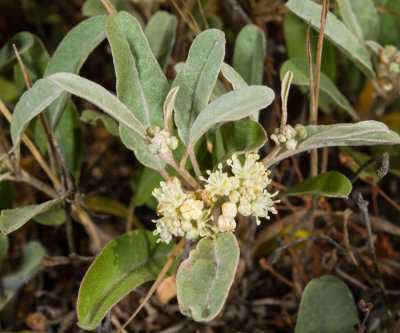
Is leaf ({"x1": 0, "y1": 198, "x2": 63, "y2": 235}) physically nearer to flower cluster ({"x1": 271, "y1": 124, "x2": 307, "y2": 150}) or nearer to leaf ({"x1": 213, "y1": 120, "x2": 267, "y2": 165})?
leaf ({"x1": 213, "y1": 120, "x2": 267, "y2": 165})

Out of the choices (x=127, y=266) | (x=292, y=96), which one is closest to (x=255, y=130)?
(x=127, y=266)

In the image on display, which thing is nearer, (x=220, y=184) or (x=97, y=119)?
(x=220, y=184)

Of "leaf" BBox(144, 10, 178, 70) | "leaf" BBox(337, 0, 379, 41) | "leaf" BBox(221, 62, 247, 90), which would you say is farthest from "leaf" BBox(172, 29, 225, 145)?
"leaf" BBox(337, 0, 379, 41)

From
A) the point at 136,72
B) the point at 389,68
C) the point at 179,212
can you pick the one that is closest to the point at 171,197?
the point at 179,212

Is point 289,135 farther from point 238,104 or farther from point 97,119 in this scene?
point 97,119

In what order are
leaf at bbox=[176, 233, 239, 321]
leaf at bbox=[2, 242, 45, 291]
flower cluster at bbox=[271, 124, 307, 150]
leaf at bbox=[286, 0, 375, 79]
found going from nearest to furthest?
leaf at bbox=[176, 233, 239, 321] → flower cluster at bbox=[271, 124, 307, 150] → leaf at bbox=[286, 0, 375, 79] → leaf at bbox=[2, 242, 45, 291]

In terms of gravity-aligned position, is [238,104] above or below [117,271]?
above
